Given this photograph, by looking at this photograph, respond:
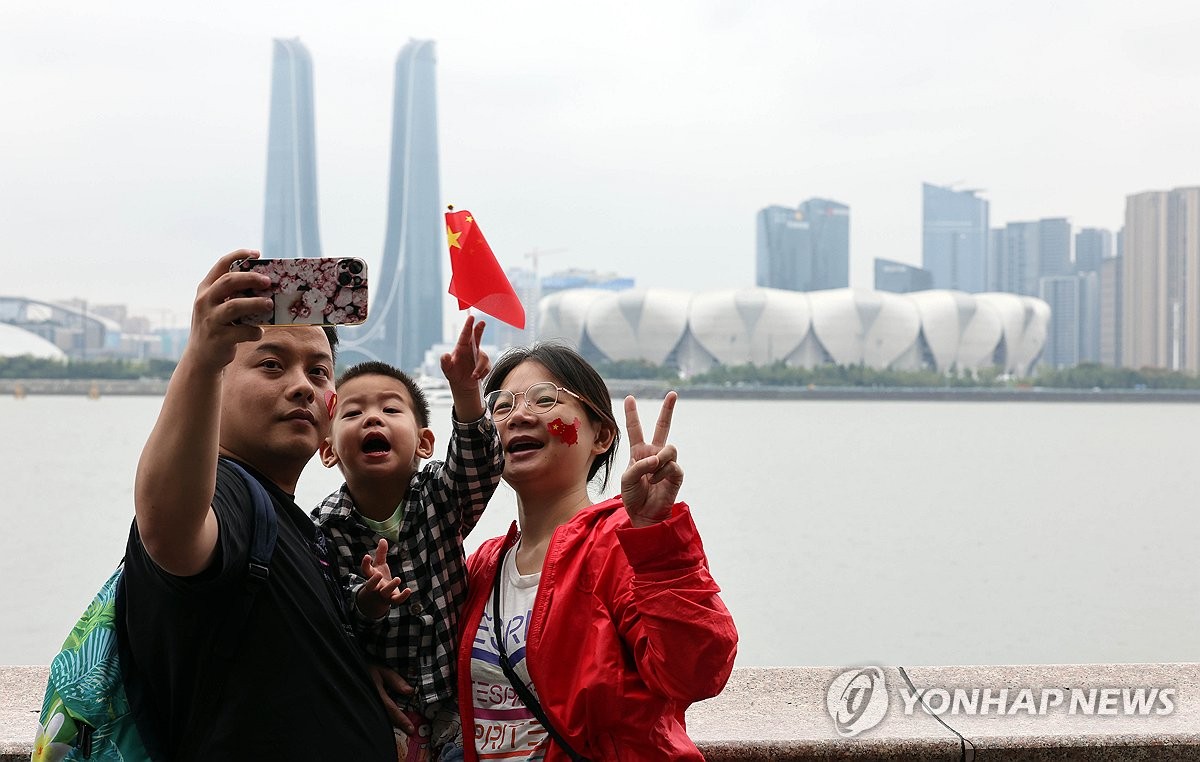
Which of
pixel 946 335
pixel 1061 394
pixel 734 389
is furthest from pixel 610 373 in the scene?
pixel 1061 394

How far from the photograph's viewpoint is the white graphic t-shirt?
4.81ft

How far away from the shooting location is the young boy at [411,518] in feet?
4.84

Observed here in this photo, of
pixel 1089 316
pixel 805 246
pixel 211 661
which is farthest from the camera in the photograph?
pixel 805 246

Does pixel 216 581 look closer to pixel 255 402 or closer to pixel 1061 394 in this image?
pixel 255 402

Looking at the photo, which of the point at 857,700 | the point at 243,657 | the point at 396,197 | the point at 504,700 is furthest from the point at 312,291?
the point at 396,197

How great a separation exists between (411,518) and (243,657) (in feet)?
1.50

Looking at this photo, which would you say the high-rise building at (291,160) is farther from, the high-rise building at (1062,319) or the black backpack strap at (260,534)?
the black backpack strap at (260,534)

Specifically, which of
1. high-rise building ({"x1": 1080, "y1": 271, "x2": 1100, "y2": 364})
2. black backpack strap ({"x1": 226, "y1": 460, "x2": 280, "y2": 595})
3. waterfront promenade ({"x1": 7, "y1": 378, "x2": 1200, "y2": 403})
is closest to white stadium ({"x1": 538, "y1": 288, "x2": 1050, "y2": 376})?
waterfront promenade ({"x1": 7, "y1": 378, "x2": 1200, "y2": 403})

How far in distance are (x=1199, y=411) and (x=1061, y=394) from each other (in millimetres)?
7348

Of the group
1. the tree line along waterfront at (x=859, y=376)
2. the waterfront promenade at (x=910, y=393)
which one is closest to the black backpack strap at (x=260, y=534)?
the waterfront promenade at (x=910, y=393)

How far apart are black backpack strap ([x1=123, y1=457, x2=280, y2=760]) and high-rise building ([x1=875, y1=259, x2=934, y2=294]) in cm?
7015

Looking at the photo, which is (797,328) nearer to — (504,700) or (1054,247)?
(1054,247)

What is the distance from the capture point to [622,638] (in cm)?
143

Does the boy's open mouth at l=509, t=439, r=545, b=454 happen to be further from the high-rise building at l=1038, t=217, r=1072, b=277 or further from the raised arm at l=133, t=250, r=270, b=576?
the high-rise building at l=1038, t=217, r=1072, b=277
